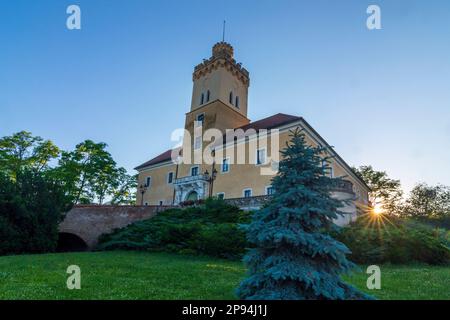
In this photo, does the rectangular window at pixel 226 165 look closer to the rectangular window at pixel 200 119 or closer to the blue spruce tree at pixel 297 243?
the rectangular window at pixel 200 119

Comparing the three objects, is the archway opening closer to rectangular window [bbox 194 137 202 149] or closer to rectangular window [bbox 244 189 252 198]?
rectangular window [bbox 244 189 252 198]

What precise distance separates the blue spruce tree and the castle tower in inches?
1216

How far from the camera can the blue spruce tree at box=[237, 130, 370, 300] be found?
5426 mm

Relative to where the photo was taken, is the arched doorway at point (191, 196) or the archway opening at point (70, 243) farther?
the arched doorway at point (191, 196)

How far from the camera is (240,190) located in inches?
1122

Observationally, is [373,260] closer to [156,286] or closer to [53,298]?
[156,286]

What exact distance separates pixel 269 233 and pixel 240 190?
22.9 m

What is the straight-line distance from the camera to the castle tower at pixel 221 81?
123 feet

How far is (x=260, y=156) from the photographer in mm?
27844

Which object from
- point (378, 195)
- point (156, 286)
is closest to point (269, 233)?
point (156, 286)

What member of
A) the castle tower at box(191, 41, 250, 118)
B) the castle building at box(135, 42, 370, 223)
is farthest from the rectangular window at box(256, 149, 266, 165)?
the castle tower at box(191, 41, 250, 118)

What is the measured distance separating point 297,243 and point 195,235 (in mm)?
11059

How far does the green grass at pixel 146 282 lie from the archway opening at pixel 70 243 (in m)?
10.5

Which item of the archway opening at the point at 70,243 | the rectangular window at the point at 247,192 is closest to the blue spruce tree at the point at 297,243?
the archway opening at the point at 70,243
